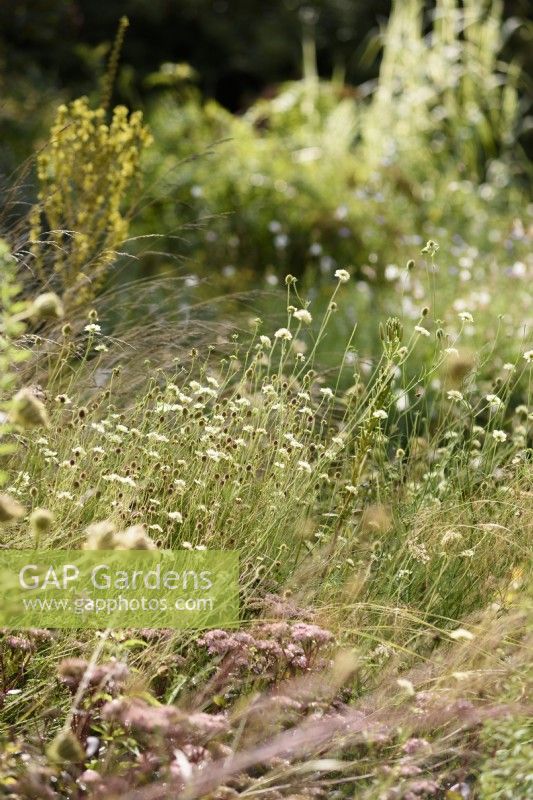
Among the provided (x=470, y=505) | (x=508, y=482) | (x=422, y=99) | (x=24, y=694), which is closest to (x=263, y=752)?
(x=24, y=694)

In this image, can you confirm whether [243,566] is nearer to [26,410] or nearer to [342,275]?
[342,275]

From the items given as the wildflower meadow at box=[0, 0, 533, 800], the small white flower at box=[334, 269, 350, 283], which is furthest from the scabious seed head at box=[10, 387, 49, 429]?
the small white flower at box=[334, 269, 350, 283]

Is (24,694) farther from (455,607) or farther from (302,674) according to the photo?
(455,607)

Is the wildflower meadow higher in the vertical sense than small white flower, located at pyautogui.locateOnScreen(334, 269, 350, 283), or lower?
lower

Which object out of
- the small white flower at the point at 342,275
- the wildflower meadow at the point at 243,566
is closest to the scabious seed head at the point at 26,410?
the wildflower meadow at the point at 243,566

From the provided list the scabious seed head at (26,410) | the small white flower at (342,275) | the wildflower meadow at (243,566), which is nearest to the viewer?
the scabious seed head at (26,410)

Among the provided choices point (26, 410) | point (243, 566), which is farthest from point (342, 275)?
point (26, 410)

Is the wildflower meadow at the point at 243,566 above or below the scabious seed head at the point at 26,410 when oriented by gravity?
below

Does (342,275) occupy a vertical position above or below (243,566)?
above

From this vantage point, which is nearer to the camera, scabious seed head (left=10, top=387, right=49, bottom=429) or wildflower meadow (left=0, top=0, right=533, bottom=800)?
scabious seed head (left=10, top=387, right=49, bottom=429)

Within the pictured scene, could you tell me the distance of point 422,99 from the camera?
29.6 ft

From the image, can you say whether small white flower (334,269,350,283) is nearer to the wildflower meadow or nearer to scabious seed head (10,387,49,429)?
the wildflower meadow

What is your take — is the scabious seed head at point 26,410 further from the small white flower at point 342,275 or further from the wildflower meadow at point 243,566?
the small white flower at point 342,275

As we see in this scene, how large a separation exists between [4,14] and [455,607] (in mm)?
8843
